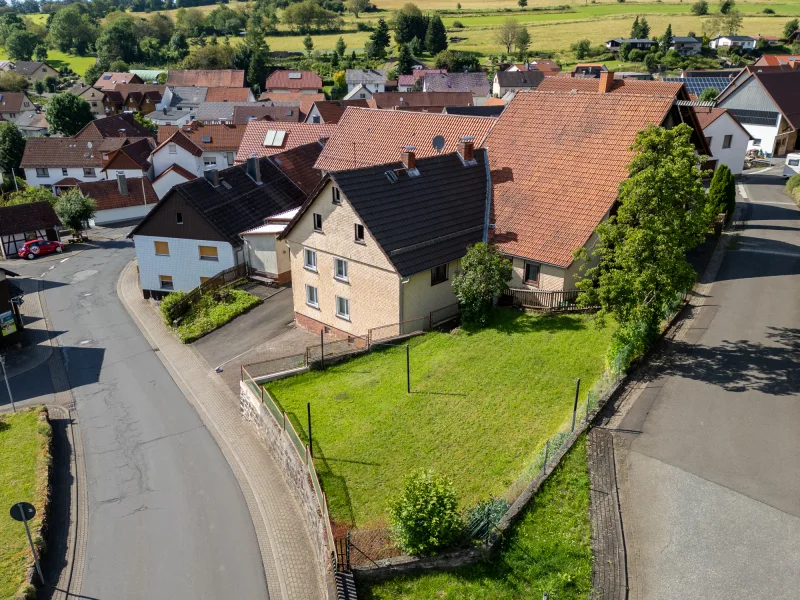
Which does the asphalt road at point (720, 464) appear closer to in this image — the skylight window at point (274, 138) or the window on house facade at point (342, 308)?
the window on house facade at point (342, 308)

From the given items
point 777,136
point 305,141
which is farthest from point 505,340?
point 777,136

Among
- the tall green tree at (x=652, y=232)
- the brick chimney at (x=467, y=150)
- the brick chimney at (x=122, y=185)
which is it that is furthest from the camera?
the brick chimney at (x=122, y=185)

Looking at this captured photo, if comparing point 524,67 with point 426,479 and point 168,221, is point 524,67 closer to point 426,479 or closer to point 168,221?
point 168,221

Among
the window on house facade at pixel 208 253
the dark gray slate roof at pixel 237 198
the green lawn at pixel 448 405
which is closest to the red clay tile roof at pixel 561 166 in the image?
the green lawn at pixel 448 405

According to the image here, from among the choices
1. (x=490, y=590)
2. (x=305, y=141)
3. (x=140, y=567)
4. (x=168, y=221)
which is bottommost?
(x=140, y=567)

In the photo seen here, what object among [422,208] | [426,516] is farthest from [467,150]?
[426,516]
